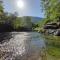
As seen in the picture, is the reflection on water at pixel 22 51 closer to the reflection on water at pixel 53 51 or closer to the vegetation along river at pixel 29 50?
the vegetation along river at pixel 29 50

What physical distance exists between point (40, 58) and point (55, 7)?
3839 centimetres

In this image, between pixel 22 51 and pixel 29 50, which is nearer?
pixel 22 51

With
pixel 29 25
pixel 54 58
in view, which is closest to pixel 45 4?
pixel 29 25

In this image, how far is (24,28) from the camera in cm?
8631

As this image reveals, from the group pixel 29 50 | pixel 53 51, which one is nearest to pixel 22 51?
pixel 29 50

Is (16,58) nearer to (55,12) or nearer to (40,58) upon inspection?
(40,58)

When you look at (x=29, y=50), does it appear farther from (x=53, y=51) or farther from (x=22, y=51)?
(x=53, y=51)

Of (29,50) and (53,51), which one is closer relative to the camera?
(53,51)

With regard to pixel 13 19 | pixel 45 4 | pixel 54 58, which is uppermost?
pixel 45 4

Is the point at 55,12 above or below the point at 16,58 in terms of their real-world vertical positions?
above

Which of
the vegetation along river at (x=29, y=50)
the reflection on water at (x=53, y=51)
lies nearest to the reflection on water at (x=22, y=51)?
the vegetation along river at (x=29, y=50)

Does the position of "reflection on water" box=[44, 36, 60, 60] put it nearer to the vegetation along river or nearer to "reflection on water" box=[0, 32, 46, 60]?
the vegetation along river

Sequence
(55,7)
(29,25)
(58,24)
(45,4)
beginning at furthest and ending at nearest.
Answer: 1. (29,25)
2. (45,4)
3. (55,7)
4. (58,24)

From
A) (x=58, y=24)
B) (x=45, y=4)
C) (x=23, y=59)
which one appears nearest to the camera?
(x=23, y=59)
